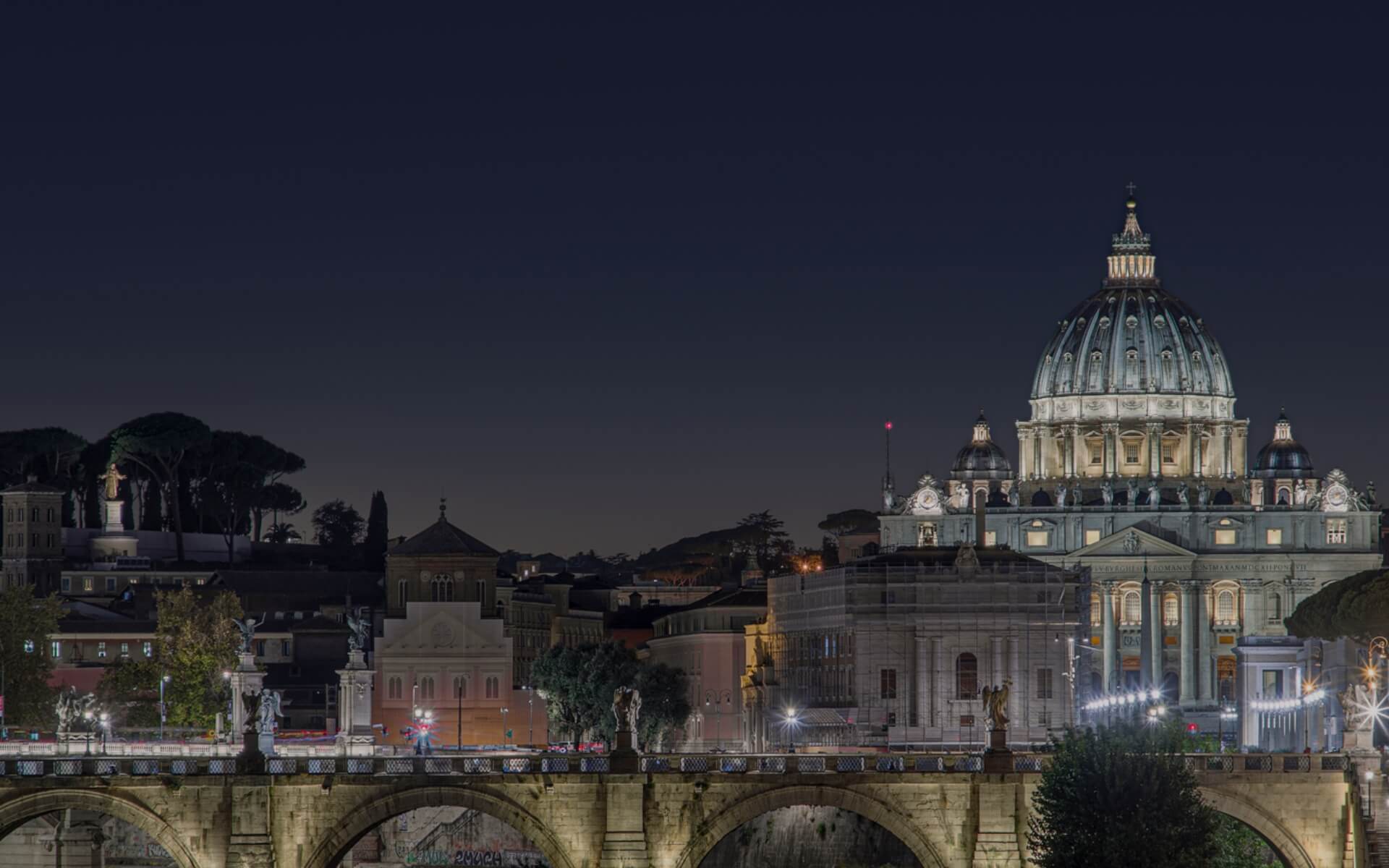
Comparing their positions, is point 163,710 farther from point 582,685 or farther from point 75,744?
point 582,685

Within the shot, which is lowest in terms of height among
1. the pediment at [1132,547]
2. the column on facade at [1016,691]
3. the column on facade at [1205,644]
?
the column on facade at [1016,691]

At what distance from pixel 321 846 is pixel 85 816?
2064 centimetres

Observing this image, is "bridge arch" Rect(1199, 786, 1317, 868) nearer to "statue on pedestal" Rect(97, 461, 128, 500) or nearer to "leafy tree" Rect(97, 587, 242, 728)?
"leafy tree" Rect(97, 587, 242, 728)

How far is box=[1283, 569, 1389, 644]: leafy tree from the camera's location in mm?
96000

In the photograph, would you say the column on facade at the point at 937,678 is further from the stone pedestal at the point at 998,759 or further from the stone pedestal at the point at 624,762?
the stone pedestal at the point at 624,762

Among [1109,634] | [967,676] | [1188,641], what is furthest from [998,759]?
[1188,641]

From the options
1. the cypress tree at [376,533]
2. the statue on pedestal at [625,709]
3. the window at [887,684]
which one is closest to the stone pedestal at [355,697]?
the statue on pedestal at [625,709]

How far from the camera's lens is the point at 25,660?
123 meters

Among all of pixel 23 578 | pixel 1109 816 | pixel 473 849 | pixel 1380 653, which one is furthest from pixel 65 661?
pixel 1109 816

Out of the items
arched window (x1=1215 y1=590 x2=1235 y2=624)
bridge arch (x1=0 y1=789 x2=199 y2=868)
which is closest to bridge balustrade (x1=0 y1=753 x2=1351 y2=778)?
bridge arch (x1=0 y1=789 x2=199 y2=868)

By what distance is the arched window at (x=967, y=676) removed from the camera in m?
146

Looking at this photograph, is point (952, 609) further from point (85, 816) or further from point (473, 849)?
point (85, 816)

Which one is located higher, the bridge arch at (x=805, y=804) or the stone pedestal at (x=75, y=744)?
the stone pedestal at (x=75, y=744)

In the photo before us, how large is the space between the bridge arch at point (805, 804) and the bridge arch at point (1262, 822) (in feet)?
21.5
